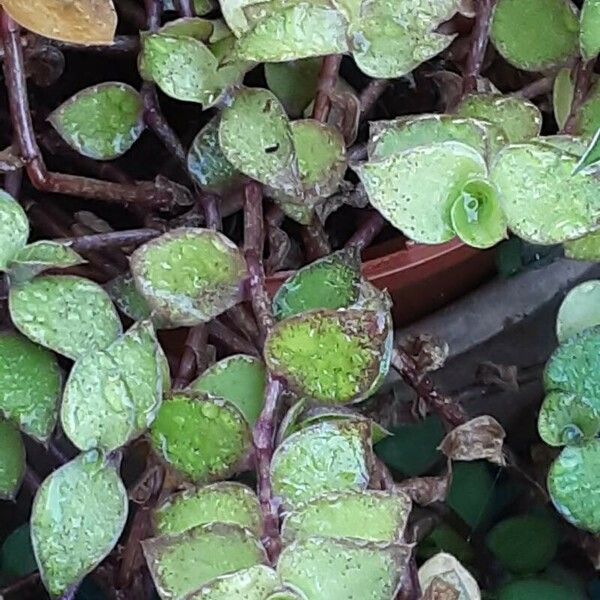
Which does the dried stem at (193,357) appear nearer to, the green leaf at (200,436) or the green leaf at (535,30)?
the green leaf at (200,436)

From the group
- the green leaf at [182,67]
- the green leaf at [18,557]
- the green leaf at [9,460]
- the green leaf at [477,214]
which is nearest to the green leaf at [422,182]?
the green leaf at [477,214]

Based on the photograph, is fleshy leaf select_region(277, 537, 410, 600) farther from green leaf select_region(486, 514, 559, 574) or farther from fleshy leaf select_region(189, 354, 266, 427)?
green leaf select_region(486, 514, 559, 574)

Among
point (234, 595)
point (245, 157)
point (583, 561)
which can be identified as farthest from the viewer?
point (583, 561)

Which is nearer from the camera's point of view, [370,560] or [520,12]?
[370,560]

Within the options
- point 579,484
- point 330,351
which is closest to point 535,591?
point 579,484

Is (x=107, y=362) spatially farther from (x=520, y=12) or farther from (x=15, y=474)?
(x=520, y=12)

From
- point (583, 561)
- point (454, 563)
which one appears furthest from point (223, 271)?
point (583, 561)
